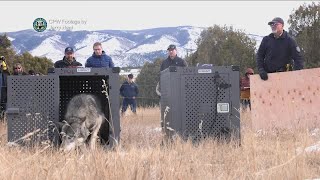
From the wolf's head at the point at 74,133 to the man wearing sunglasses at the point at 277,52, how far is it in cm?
413

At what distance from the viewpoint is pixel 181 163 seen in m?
5.47

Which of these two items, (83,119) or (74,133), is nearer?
(74,133)

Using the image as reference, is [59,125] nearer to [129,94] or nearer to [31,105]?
[31,105]

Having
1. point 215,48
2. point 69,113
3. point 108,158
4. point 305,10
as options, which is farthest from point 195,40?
point 108,158

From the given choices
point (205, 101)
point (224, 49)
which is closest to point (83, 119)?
point (205, 101)

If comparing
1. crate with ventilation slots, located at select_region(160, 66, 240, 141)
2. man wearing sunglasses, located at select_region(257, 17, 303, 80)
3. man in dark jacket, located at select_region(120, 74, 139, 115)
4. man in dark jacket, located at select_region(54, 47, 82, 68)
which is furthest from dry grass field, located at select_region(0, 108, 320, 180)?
man in dark jacket, located at select_region(120, 74, 139, 115)

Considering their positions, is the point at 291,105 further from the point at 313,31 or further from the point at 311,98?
the point at 313,31

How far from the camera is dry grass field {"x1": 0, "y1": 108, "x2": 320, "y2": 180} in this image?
4.98 metres

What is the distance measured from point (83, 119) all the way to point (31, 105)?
750mm

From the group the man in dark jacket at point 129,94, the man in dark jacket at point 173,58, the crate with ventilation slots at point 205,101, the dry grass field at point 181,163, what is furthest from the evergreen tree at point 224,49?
the dry grass field at point 181,163

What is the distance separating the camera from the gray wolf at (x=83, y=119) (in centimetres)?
775

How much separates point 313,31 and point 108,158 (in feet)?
104

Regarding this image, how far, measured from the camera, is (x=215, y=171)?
5.67m

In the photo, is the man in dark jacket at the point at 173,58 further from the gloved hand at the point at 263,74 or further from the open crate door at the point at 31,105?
the open crate door at the point at 31,105
